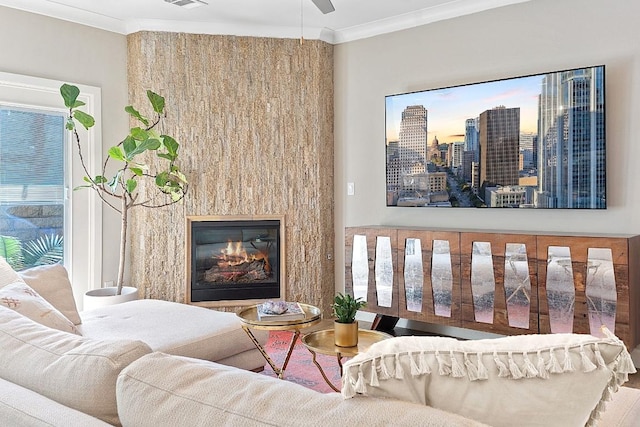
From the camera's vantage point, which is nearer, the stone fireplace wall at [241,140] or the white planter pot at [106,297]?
the white planter pot at [106,297]

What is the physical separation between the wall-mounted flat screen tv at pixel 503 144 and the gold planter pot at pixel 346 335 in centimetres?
192

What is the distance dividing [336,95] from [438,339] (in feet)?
13.5

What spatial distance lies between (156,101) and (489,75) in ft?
8.53

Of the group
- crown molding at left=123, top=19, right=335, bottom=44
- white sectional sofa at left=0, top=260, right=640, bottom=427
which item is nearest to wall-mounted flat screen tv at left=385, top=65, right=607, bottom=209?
crown molding at left=123, top=19, right=335, bottom=44

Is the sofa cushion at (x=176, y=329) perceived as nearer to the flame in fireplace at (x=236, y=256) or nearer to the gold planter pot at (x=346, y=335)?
the gold planter pot at (x=346, y=335)

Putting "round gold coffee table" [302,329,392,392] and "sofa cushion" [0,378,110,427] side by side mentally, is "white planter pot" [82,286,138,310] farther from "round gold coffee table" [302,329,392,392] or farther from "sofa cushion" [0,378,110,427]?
"sofa cushion" [0,378,110,427]

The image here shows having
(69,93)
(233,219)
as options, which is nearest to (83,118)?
(69,93)

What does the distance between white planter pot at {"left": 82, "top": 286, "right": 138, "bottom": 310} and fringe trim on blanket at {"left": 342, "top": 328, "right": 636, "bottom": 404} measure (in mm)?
3494

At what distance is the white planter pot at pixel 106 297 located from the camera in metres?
4.01

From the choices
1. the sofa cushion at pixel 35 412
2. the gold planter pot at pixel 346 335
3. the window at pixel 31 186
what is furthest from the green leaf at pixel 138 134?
the sofa cushion at pixel 35 412

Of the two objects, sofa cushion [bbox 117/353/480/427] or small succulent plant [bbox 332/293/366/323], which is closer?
sofa cushion [bbox 117/353/480/427]

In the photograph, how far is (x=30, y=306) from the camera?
2234 mm

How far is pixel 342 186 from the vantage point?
493 cm

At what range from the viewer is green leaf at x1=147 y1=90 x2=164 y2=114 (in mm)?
4191
